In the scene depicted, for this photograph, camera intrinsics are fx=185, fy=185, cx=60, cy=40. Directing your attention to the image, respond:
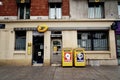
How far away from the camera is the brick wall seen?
56.9 ft

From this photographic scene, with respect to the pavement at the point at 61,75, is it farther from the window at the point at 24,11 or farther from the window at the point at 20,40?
the window at the point at 24,11

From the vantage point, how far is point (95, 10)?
17656 mm

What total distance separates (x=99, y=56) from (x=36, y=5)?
7.52 meters

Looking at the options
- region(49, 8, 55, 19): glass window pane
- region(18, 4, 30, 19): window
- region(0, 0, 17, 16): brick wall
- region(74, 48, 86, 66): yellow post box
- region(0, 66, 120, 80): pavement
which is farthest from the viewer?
region(18, 4, 30, 19): window

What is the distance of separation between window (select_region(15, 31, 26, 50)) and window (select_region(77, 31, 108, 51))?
514 cm

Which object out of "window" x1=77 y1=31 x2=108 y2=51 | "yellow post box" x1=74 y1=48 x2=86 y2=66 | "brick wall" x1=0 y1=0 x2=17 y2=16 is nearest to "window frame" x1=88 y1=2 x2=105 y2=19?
"window" x1=77 y1=31 x2=108 y2=51

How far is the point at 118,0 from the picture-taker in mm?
17312

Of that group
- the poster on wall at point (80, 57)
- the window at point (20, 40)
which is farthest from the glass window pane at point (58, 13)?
the poster on wall at point (80, 57)

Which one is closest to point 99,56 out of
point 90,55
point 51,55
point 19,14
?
point 90,55

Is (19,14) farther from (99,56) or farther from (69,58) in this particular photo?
(99,56)

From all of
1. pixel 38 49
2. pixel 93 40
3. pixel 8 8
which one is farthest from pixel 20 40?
pixel 93 40

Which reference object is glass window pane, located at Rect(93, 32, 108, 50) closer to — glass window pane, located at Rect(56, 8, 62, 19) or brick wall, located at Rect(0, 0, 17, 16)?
glass window pane, located at Rect(56, 8, 62, 19)

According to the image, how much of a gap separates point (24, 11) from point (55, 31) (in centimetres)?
362

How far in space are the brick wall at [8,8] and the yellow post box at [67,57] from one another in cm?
601
